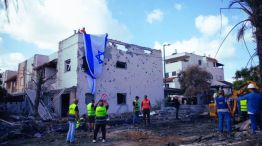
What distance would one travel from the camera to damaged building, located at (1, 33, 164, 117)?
84.1ft

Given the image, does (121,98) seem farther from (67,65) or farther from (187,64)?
(187,64)

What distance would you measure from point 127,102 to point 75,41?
7849 millimetres

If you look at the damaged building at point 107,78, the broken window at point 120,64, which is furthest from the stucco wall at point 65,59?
the broken window at point 120,64

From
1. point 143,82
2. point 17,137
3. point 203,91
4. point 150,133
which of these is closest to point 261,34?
point 150,133

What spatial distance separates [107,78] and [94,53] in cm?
296

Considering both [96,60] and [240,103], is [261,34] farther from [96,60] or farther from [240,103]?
[96,60]

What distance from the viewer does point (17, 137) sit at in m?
15.2

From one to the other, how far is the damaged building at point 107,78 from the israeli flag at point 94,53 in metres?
0.71

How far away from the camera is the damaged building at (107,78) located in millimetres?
25625

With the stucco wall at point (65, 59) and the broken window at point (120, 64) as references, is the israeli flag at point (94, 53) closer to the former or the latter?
the stucco wall at point (65, 59)

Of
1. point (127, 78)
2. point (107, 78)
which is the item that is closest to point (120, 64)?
point (127, 78)

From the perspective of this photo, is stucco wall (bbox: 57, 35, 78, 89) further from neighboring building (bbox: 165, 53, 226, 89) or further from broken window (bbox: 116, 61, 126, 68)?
neighboring building (bbox: 165, 53, 226, 89)

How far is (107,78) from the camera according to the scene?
88.7 ft

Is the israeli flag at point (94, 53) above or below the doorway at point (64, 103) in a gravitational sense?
above
